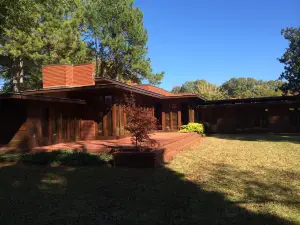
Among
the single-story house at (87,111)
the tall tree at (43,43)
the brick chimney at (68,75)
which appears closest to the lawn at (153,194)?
the single-story house at (87,111)

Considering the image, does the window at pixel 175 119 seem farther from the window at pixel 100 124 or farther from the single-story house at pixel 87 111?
the window at pixel 100 124

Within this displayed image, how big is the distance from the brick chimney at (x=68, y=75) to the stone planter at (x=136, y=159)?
26.1ft

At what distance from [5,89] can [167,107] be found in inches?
807

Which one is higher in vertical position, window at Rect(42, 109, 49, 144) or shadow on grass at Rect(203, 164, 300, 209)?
window at Rect(42, 109, 49, 144)

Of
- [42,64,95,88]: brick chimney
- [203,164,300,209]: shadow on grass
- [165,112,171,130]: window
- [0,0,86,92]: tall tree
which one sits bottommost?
[203,164,300,209]: shadow on grass

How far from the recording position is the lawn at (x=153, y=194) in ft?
15.5

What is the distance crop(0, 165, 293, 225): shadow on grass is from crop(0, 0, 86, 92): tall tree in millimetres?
13984

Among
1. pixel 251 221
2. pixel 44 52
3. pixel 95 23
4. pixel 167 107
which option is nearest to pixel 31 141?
pixel 251 221

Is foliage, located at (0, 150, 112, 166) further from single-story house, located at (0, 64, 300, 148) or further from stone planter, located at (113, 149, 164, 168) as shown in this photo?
single-story house, located at (0, 64, 300, 148)

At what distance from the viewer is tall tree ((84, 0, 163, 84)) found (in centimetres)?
3012

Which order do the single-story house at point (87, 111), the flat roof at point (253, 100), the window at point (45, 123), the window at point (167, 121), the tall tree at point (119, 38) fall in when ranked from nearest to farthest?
the single-story house at point (87, 111)
the window at point (45, 123)
the window at point (167, 121)
the flat roof at point (253, 100)
the tall tree at point (119, 38)

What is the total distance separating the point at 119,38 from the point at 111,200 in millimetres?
26670

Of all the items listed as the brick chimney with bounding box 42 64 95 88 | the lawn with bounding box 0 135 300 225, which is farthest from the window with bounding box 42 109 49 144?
the brick chimney with bounding box 42 64 95 88

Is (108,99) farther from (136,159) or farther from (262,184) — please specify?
(262,184)
